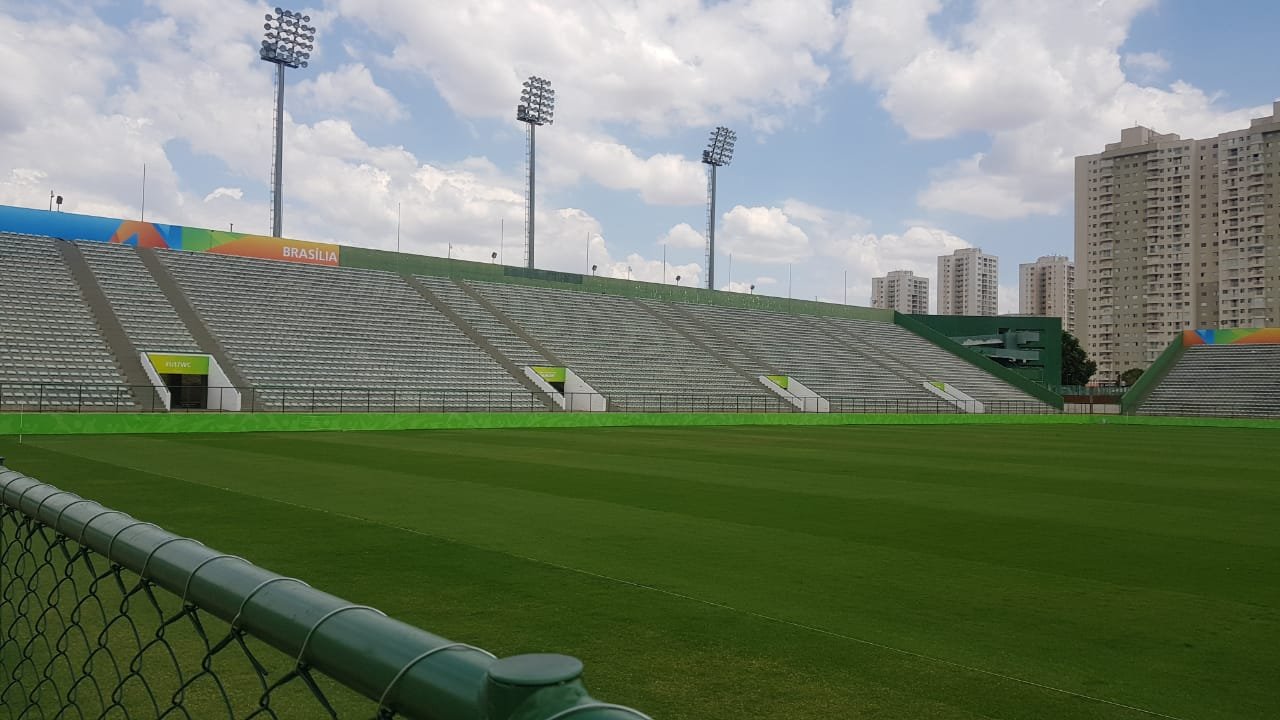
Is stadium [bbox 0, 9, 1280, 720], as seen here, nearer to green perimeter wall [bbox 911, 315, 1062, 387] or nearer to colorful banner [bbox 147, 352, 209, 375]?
colorful banner [bbox 147, 352, 209, 375]

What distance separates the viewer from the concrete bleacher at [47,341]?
30734mm

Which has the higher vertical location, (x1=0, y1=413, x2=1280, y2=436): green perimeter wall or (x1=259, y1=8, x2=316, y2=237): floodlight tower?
(x1=259, y1=8, x2=316, y2=237): floodlight tower

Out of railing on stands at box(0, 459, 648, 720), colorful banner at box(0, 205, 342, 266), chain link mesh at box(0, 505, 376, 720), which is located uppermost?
colorful banner at box(0, 205, 342, 266)

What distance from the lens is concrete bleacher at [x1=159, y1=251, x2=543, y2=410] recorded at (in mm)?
38062

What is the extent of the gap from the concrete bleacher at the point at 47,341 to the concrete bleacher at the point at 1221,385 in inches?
2378

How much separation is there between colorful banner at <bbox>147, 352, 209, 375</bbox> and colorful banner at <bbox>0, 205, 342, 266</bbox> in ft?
37.9

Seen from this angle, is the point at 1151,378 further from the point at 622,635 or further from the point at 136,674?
the point at 136,674

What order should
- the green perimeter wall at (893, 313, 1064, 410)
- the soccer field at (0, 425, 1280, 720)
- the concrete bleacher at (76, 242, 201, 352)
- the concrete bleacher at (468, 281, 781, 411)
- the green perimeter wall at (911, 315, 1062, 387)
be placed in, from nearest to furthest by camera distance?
1. the soccer field at (0, 425, 1280, 720)
2. the concrete bleacher at (76, 242, 201, 352)
3. the concrete bleacher at (468, 281, 781, 411)
4. the green perimeter wall at (893, 313, 1064, 410)
5. the green perimeter wall at (911, 315, 1062, 387)

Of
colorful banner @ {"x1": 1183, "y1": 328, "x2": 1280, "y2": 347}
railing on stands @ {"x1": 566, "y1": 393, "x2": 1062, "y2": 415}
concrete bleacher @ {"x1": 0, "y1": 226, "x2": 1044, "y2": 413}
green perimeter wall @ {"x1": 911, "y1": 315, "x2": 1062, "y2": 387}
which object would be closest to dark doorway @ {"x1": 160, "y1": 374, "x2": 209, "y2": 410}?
concrete bleacher @ {"x1": 0, "y1": 226, "x2": 1044, "y2": 413}

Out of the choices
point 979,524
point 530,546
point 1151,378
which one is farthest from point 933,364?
point 530,546

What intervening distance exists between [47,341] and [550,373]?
2093 centimetres

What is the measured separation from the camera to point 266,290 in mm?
45438

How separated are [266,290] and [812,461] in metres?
32.9

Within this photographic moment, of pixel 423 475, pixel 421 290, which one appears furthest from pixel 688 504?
pixel 421 290
